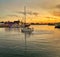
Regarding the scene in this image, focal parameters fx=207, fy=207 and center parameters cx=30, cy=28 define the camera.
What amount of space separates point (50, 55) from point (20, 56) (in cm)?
206

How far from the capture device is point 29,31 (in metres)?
40.8

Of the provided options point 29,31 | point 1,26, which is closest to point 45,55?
point 29,31

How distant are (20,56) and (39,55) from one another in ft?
4.32

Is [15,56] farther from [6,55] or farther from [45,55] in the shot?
[45,55]

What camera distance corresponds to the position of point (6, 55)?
1394 centimetres

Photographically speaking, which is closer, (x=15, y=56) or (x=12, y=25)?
(x=15, y=56)

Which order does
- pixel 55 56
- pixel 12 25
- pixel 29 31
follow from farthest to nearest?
1. pixel 12 25
2. pixel 29 31
3. pixel 55 56

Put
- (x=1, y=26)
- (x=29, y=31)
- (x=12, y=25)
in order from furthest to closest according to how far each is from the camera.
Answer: (x=1, y=26), (x=12, y=25), (x=29, y=31)

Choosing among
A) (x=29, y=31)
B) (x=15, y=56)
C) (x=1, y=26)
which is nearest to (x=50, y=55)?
(x=15, y=56)

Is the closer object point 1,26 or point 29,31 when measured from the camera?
point 29,31

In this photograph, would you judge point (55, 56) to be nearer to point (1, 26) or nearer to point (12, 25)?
point (12, 25)


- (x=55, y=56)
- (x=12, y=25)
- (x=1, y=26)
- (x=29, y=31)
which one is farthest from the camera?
(x=1, y=26)

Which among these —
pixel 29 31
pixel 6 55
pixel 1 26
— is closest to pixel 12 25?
pixel 1 26

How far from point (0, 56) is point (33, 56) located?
2.17 metres
